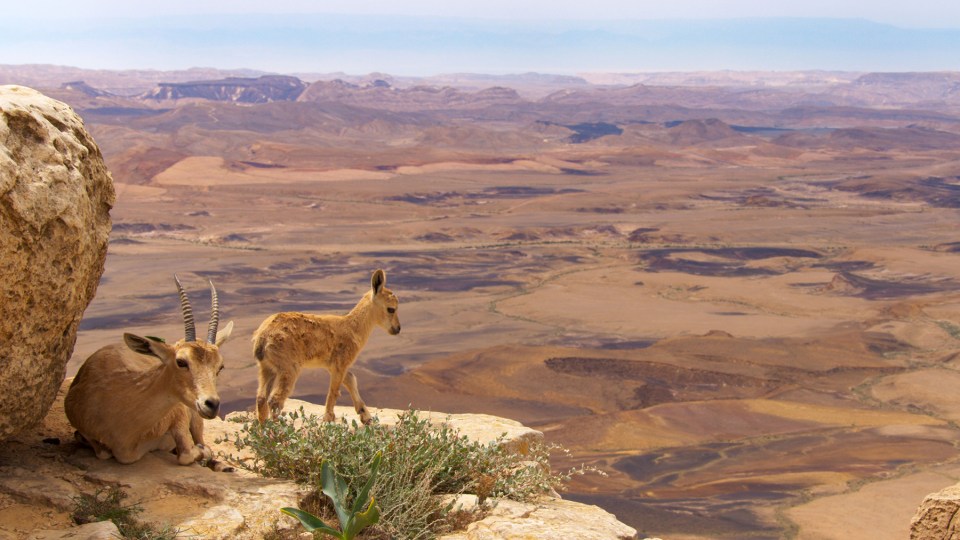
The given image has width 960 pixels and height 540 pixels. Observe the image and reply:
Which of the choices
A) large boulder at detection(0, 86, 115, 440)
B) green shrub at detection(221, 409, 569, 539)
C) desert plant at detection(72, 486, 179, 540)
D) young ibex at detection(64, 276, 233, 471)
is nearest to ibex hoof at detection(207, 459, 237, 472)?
young ibex at detection(64, 276, 233, 471)

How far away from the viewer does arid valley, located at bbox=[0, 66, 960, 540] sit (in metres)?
23.9

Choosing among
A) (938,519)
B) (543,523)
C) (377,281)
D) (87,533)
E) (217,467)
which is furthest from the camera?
(377,281)

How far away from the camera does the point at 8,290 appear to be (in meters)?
6.20

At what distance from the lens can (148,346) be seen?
264 inches

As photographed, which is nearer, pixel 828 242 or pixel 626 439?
pixel 626 439

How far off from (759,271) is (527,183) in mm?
45452

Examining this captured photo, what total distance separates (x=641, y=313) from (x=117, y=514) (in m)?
40.3

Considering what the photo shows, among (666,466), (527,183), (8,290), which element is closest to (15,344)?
(8,290)

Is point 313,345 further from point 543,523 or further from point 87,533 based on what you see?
point 87,533

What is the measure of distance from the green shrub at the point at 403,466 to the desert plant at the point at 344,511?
12 cm

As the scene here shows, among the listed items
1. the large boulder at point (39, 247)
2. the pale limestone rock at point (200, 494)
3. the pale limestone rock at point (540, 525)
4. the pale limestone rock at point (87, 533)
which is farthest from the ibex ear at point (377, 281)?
the pale limestone rock at point (87, 533)

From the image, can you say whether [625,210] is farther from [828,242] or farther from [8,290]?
[8,290]

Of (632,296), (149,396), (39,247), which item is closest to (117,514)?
(149,396)

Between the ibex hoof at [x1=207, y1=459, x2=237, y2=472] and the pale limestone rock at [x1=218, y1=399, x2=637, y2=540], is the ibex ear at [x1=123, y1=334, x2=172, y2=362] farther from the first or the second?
the pale limestone rock at [x1=218, y1=399, x2=637, y2=540]
